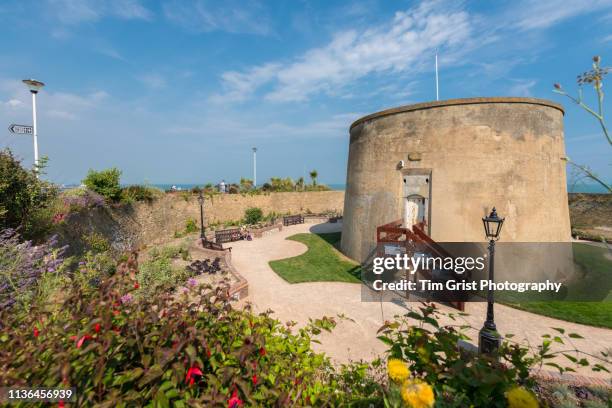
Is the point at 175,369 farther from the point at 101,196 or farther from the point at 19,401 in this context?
the point at 101,196

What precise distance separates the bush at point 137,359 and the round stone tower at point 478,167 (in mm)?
9302

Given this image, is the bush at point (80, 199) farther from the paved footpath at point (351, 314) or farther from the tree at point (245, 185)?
the tree at point (245, 185)

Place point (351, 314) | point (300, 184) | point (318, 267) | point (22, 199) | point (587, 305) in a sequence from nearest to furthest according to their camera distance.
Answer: point (22, 199) → point (351, 314) → point (587, 305) → point (318, 267) → point (300, 184)

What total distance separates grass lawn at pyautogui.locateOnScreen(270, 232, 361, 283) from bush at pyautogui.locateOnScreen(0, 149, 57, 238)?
289 inches

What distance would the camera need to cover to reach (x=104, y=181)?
44.2ft

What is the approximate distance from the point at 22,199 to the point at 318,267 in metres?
9.53

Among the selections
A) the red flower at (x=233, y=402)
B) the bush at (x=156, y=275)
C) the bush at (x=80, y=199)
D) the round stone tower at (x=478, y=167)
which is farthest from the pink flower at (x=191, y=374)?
the bush at (x=80, y=199)

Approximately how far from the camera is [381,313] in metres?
7.68

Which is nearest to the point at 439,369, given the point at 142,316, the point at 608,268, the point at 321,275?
the point at 142,316

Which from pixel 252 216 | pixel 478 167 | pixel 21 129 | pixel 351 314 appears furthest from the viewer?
pixel 252 216

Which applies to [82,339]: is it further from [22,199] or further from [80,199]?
[80,199]

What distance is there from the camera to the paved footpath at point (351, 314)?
19.9ft

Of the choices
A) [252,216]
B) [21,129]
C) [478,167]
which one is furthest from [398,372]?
[252,216]

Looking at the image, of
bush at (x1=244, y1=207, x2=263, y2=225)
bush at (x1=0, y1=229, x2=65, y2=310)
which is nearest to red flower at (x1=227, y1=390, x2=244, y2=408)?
bush at (x1=0, y1=229, x2=65, y2=310)
